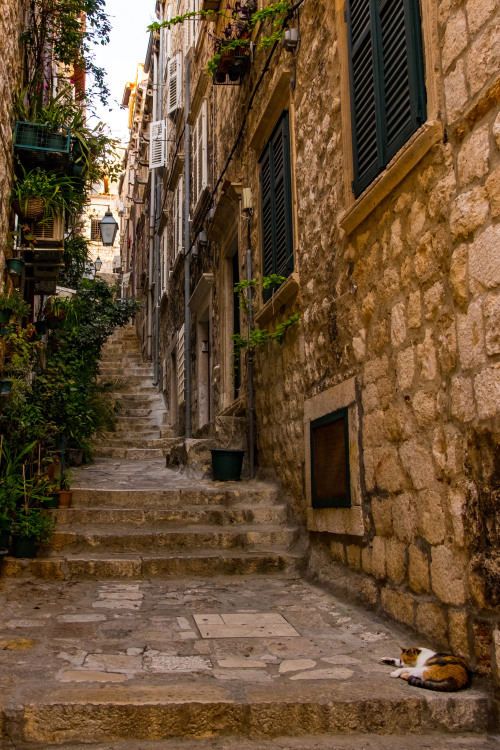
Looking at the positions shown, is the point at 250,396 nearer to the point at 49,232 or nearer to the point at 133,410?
the point at 49,232

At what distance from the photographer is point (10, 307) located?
561cm

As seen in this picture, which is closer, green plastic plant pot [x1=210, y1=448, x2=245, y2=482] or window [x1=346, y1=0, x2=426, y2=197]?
window [x1=346, y1=0, x2=426, y2=197]

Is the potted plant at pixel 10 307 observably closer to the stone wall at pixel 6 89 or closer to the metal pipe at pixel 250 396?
the stone wall at pixel 6 89

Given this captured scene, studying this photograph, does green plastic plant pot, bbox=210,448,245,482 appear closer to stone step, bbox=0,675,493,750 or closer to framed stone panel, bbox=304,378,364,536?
framed stone panel, bbox=304,378,364,536

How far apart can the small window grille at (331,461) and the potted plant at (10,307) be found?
2.58 meters

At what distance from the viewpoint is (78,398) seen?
7.22 meters

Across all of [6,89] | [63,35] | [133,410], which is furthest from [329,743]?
[133,410]

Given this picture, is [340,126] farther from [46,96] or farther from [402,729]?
[46,96]

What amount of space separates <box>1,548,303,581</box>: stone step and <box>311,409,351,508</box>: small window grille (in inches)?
24.4

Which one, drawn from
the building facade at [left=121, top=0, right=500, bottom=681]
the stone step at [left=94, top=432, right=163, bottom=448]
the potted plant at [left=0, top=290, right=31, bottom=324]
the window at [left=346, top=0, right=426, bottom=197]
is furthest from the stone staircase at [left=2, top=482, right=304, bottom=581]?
the stone step at [left=94, top=432, right=163, bottom=448]

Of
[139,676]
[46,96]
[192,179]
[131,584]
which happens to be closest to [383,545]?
[139,676]

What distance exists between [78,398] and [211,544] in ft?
8.26

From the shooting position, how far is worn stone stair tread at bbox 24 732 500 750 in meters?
2.54

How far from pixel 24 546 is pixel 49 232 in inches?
123
